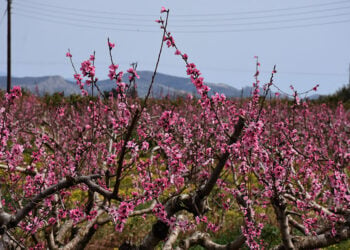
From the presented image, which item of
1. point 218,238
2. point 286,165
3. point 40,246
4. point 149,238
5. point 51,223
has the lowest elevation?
point 218,238

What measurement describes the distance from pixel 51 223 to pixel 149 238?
1.91 metres

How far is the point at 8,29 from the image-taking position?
25.0 meters

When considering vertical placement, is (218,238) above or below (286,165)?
below

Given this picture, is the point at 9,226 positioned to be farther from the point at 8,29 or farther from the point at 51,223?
the point at 8,29

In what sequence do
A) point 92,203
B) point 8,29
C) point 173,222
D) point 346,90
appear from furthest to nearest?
point 346,90 → point 8,29 → point 92,203 → point 173,222

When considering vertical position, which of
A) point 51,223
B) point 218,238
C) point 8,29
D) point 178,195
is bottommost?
point 218,238

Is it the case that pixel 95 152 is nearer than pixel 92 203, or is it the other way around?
pixel 92 203

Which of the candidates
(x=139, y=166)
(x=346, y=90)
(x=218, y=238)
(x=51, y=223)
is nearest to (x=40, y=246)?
(x=51, y=223)

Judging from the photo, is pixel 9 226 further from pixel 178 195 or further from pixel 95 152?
pixel 95 152

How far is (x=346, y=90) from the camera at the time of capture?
32.8 meters

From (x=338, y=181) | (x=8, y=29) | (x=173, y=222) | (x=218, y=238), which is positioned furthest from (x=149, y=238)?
(x=8, y=29)

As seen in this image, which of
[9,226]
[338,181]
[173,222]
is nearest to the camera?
[9,226]

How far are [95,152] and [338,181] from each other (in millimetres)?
4998

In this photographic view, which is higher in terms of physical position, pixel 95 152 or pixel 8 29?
pixel 8 29
